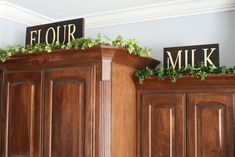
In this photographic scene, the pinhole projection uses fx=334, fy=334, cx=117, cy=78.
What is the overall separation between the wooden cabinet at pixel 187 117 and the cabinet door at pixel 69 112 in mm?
545

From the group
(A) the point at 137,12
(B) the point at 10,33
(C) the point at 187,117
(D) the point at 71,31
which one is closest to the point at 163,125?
(C) the point at 187,117

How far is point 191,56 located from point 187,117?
1.57 ft

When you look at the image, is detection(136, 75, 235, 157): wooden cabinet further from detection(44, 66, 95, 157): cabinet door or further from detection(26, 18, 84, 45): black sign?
detection(26, 18, 84, 45): black sign

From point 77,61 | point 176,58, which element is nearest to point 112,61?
point 77,61

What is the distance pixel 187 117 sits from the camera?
8.14ft

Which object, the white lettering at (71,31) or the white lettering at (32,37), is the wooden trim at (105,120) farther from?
the white lettering at (32,37)

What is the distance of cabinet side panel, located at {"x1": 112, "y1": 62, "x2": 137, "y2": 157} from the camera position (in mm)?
2328

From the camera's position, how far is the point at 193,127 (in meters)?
2.45

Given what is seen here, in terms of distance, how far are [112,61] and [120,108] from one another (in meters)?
0.36

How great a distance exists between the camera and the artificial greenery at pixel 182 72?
2355 mm

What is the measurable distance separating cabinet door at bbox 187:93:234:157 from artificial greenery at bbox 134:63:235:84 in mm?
165

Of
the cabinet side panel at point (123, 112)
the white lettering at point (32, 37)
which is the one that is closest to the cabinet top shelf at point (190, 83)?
the cabinet side panel at point (123, 112)

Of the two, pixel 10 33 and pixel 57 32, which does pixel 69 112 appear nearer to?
pixel 57 32

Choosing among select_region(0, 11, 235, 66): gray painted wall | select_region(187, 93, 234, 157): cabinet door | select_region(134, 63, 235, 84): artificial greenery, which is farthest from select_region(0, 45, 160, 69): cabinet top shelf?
select_region(187, 93, 234, 157): cabinet door
